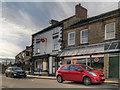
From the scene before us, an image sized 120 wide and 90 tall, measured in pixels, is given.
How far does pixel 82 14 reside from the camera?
22.8 meters

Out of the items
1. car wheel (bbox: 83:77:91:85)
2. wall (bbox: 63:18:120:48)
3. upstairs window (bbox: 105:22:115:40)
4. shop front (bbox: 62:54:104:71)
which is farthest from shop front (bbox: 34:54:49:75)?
car wheel (bbox: 83:77:91:85)

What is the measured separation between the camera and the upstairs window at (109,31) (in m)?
15.1

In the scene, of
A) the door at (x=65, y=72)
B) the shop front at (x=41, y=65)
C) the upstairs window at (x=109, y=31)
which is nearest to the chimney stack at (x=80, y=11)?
the upstairs window at (x=109, y=31)

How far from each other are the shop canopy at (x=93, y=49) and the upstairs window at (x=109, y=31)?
2.70 ft

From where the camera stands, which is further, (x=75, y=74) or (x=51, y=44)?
(x=51, y=44)

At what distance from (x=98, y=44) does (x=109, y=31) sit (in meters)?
1.89

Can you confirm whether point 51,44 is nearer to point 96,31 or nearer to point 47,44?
point 47,44

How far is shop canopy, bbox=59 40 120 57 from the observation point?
45.7 feet

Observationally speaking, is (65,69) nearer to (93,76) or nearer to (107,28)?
(93,76)

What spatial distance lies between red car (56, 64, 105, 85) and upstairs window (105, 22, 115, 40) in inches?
232

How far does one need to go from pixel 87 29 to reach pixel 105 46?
146 inches

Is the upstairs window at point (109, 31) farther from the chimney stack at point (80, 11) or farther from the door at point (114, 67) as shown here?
the chimney stack at point (80, 11)

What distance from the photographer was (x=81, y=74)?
1047cm

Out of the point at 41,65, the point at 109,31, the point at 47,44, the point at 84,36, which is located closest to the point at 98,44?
the point at 109,31
